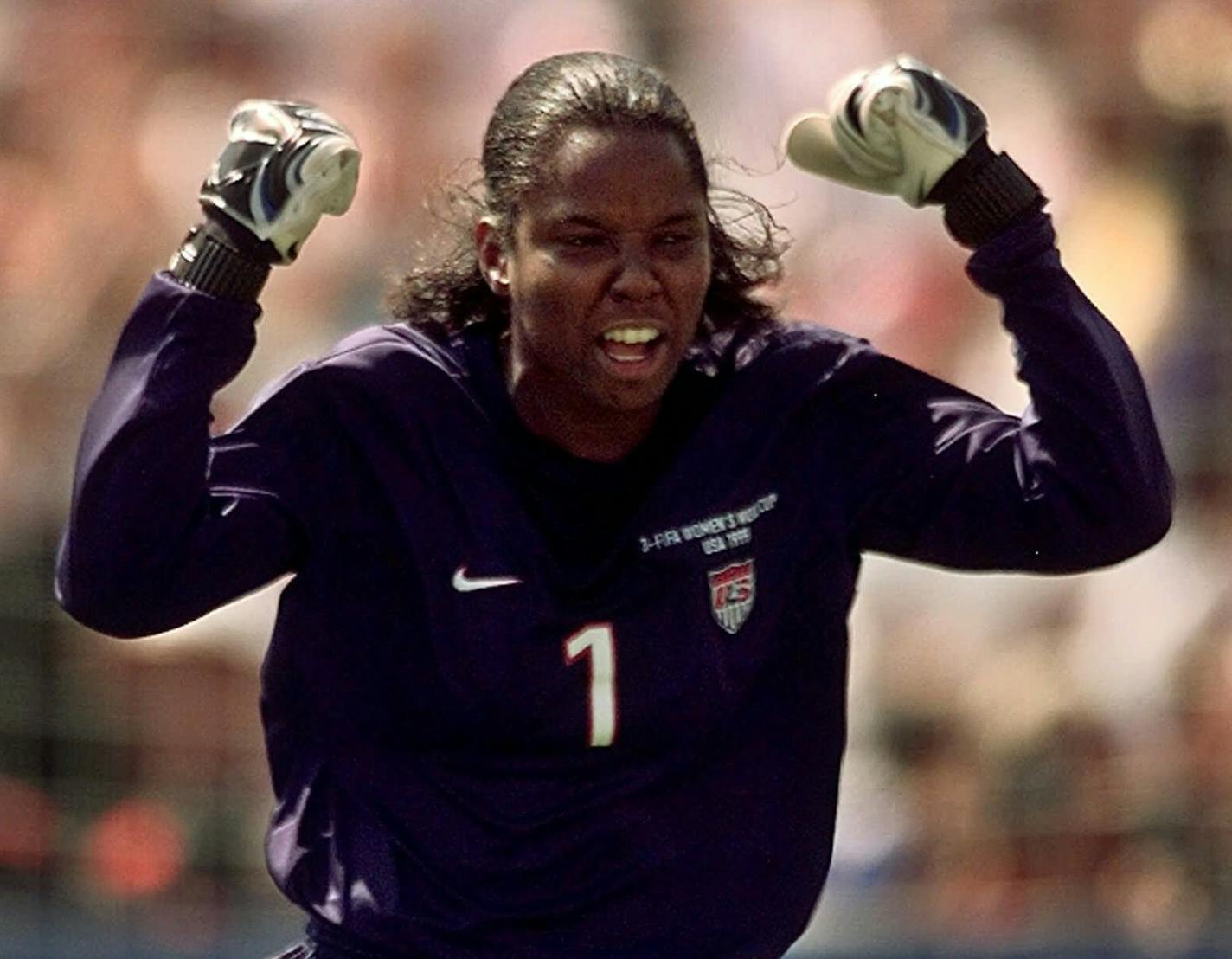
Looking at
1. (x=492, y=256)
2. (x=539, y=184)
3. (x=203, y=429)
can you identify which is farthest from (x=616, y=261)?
(x=203, y=429)

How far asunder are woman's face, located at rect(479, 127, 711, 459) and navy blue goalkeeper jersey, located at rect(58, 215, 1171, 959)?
5.9 inches

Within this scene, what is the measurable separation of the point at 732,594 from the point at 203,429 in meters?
0.65

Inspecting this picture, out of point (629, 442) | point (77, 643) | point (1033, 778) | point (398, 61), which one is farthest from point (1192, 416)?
point (629, 442)

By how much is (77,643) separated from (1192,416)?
2.43 metres

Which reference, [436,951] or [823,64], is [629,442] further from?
[823,64]

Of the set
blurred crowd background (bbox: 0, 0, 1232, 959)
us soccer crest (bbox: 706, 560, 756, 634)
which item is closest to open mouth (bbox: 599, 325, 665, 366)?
us soccer crest (bbox: 706, 560, 756, 634)

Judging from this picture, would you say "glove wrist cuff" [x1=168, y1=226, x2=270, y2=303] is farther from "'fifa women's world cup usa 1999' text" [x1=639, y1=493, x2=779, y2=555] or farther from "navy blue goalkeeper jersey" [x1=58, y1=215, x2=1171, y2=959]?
"'fifa women's world cup usa 1999' text" [x1=639, y1=493, x2=779, y2=555]

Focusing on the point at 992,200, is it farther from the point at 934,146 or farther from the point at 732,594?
the point at 732,594

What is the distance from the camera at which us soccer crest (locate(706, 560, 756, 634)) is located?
11.3 ft

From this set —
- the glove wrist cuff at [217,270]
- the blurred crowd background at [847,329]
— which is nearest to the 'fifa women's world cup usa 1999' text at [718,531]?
the glove wrist cuff at [217,270]

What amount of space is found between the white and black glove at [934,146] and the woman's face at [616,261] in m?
0.27

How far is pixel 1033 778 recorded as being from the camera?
597cm

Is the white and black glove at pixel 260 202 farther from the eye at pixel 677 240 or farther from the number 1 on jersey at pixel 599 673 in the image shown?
the number 1 on jersey at pixel 599 673

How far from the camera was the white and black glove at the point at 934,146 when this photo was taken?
3.53 m
